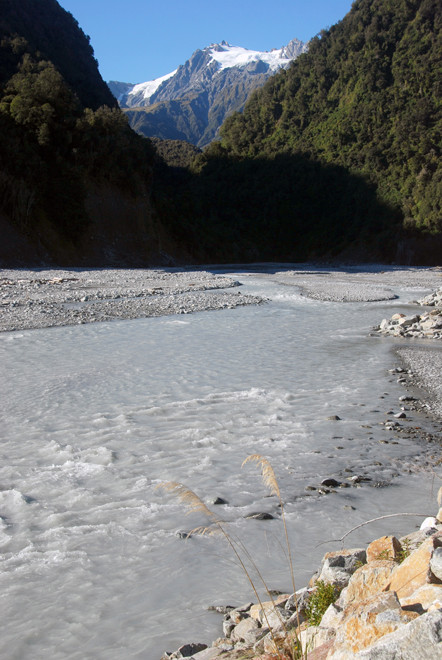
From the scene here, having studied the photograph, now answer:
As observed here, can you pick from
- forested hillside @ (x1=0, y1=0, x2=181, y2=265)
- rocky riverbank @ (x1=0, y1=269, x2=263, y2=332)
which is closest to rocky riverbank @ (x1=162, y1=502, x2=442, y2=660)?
rocky riverbank @ (x1=0, y1=269, x2=263, y2=332)

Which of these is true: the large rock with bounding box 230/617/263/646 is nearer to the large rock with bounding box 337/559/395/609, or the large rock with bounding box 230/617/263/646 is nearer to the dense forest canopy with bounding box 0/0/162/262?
the large rock with bounding box 337/559/395/609

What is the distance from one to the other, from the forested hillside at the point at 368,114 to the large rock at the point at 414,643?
157 ft

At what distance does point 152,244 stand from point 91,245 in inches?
234

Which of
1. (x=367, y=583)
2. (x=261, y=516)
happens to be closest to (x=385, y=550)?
(x=367, y=583)

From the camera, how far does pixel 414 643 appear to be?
140cm

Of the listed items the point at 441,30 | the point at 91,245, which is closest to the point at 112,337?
the point at 91,245

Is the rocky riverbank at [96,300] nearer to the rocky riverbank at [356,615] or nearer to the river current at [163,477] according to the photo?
the river current at [163,477]

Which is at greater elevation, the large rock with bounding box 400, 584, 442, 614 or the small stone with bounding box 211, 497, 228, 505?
the large rock with bounding box 400, 584, 442, 614

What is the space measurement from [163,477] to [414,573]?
114 inches

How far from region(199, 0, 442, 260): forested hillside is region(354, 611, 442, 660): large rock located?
4786 cm

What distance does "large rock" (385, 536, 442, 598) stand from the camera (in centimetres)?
186

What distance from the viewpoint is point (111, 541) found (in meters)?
3.52

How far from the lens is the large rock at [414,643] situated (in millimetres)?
1381

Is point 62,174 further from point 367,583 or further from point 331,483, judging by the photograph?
point 367,583
